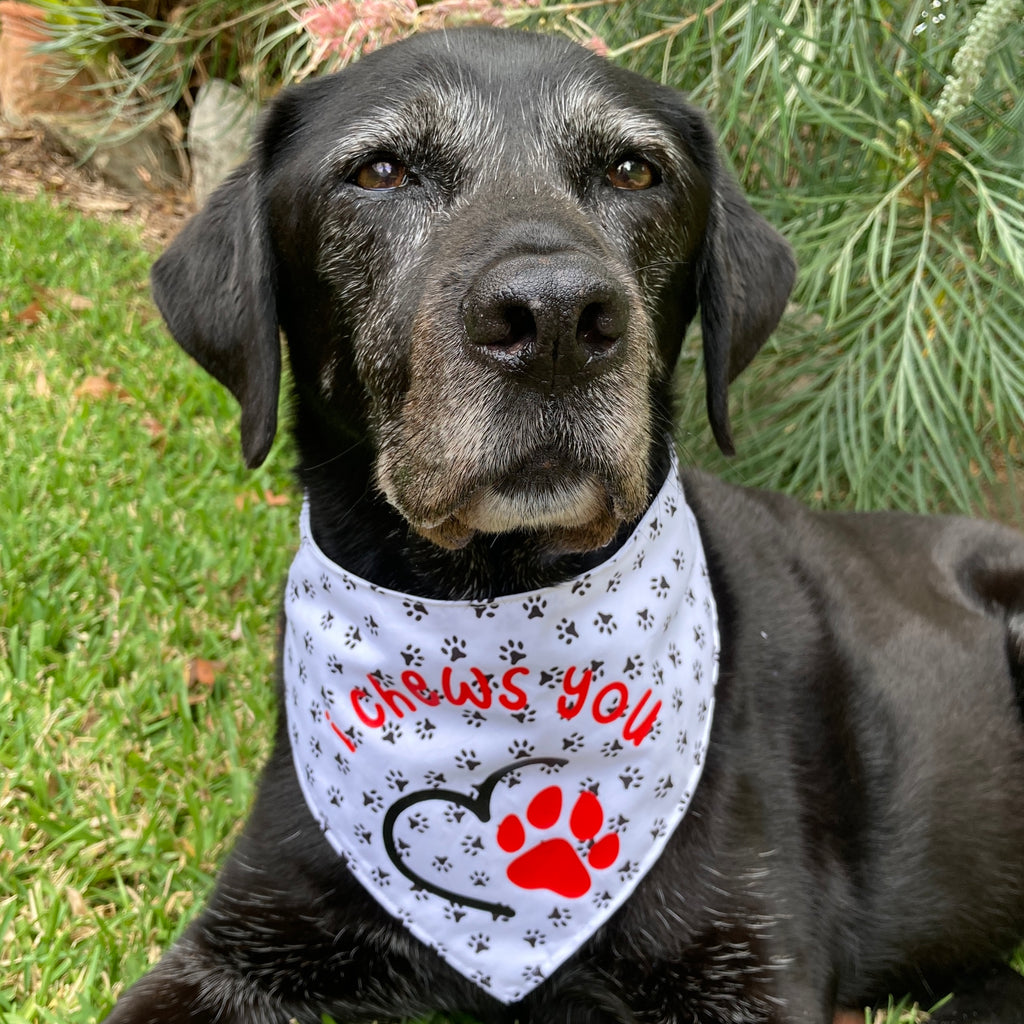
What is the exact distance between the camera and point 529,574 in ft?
6.77

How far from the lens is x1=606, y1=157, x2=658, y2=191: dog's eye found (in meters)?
2.03

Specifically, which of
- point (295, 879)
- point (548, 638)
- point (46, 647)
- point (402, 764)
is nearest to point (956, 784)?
point (548, 638)

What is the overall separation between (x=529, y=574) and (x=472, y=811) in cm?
47

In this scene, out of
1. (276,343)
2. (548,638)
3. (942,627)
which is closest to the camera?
(548,638)

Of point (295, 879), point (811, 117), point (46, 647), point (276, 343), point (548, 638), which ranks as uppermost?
point (811, 117)

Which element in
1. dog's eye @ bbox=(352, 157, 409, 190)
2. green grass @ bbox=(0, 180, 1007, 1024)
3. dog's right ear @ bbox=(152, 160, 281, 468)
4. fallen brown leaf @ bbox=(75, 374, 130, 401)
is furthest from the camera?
fallen brown leaf @ bbox=(75, 374, 130, 401)

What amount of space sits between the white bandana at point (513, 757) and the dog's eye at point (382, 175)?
74 cm

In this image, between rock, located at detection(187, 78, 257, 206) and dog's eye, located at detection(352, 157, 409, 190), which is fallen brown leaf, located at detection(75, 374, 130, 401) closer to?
rock, located at detection(187, 78, 257, 206)

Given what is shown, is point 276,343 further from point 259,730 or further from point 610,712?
point 259,730

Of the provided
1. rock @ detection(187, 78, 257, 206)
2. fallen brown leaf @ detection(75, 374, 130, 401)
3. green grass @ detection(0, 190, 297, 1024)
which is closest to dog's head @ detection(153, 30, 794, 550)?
green grass @ detection(0, 190, 297, 1024)

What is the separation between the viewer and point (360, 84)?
2025mm

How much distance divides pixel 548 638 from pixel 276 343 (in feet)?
2.63

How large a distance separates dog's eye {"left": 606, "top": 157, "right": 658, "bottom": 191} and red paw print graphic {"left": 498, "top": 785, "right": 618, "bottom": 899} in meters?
1.19

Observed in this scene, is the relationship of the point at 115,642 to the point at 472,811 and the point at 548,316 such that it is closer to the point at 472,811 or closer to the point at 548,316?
the point at 472,811
